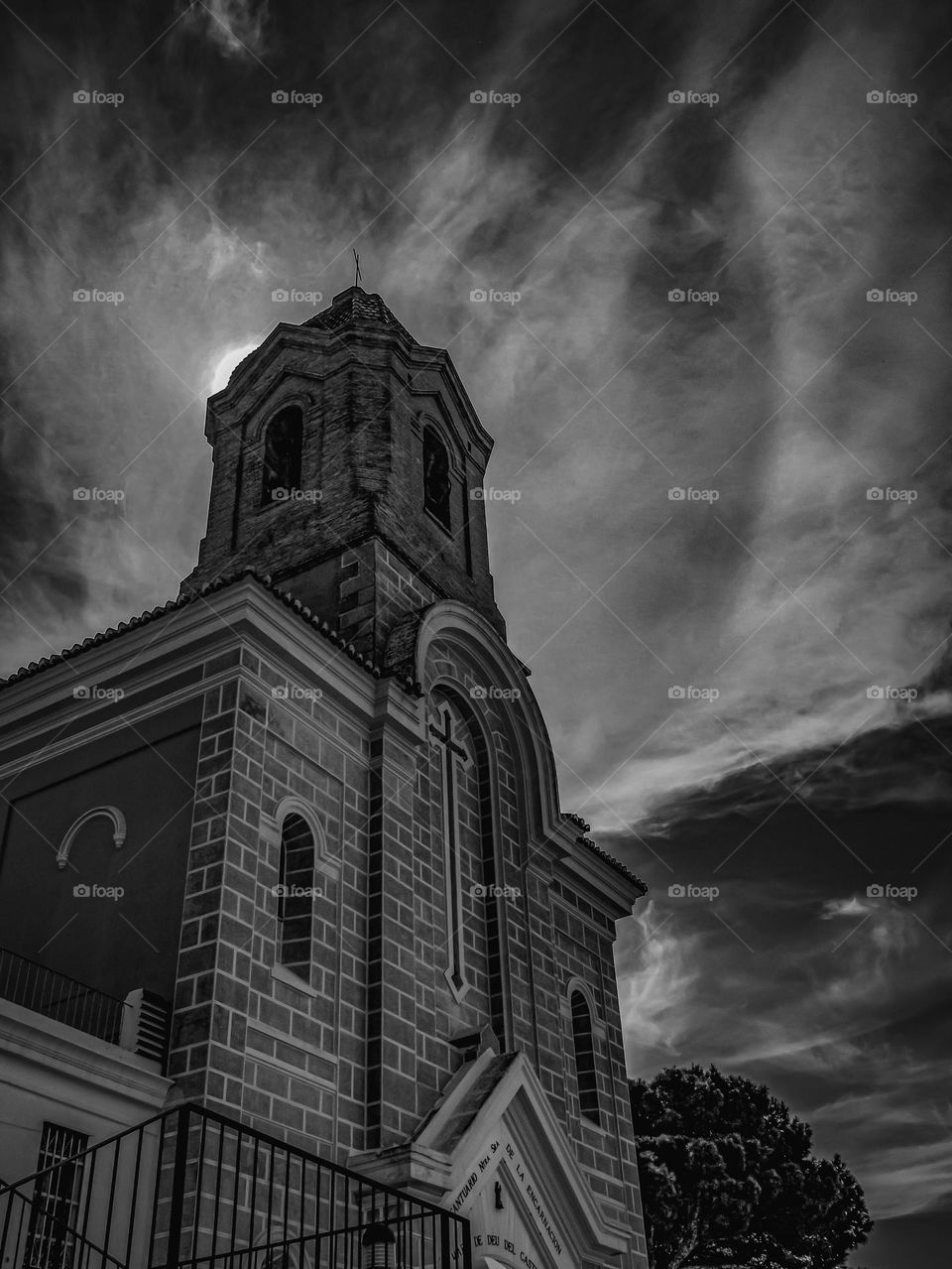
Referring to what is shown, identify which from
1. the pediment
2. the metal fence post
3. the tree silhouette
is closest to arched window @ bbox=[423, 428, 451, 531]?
the pediment

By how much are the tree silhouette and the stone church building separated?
1344 centimetres

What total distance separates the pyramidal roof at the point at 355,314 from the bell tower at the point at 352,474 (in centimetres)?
5

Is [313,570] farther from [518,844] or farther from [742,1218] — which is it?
[742,1218]

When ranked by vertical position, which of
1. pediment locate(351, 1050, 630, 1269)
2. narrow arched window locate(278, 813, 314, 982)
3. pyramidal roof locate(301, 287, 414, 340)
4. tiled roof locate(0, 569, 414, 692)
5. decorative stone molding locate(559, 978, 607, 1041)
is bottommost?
pediment locate(351, 1050, 630, 1269)

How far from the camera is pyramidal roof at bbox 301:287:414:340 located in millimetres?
22562

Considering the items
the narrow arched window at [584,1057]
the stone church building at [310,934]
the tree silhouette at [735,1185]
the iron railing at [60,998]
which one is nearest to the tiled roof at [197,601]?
the stone church building at [310,934]

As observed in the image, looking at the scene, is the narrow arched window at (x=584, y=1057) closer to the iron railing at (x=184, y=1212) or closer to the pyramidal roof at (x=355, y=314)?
the iron railing at (x=184, y=1212)

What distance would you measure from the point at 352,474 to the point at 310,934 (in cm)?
876

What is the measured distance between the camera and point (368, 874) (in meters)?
14.5

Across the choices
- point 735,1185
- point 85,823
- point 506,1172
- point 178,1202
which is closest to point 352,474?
point 85,823

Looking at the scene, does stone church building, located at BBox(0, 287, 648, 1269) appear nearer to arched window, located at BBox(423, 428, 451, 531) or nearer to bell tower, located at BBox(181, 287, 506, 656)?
bell tower, located at BBox(181, 287, 506, 656)


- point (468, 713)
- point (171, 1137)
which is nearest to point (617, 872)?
point (468, 713)

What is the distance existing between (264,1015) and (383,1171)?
1.97m

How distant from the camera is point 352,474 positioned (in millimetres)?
19547
